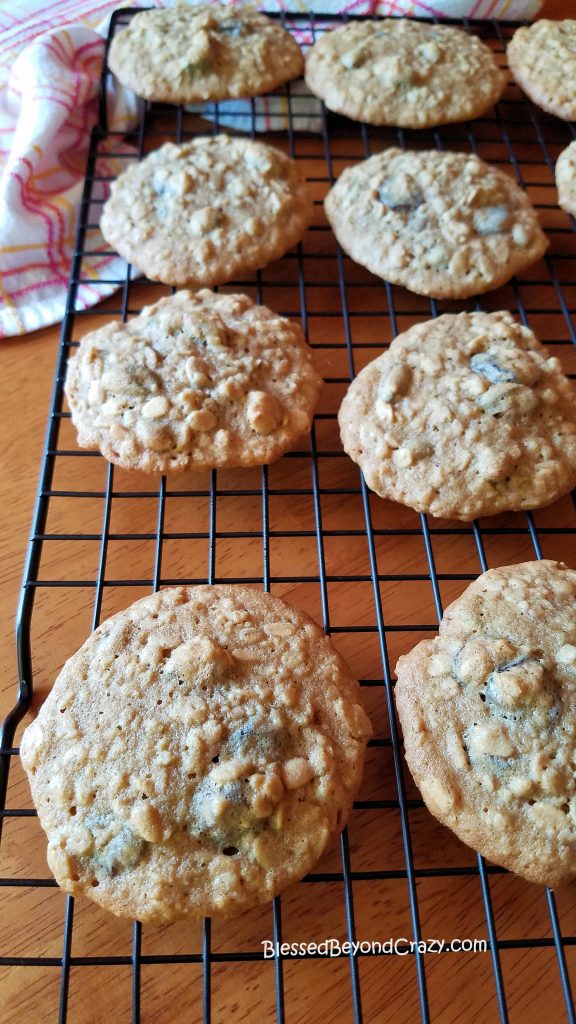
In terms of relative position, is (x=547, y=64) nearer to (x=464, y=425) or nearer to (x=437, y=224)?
(x=437, y=224)

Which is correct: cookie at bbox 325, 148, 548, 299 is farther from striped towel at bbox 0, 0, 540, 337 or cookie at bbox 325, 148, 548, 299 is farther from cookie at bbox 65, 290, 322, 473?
striped towel at bbox 0, 0, 540, 337

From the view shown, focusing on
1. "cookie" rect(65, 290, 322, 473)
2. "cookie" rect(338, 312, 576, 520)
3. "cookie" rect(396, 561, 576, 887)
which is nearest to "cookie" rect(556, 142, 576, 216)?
"cookie" rect(338, 312, 576, 520)

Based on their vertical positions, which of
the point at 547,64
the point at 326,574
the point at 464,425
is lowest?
the point at 326,574

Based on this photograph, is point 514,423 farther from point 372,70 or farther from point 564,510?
point 372,70

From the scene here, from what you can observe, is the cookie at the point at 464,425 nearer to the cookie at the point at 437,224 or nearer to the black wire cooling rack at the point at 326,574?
the black wire cooling rack at the point at 326,574

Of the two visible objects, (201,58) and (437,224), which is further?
(201,58)

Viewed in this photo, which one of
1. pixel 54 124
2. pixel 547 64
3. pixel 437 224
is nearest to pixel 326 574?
pixel 437 224
